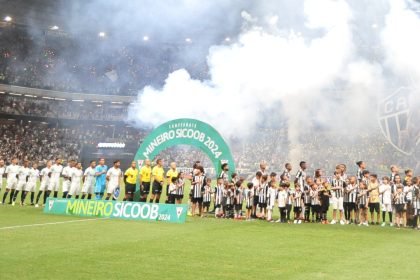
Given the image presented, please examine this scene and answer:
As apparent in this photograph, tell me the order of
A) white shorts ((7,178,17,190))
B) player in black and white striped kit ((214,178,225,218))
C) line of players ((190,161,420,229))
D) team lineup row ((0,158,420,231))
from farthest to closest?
1. white shorts ((7,178,17,190))
2. player in black and white striped kit ((214,178,225,218))
3. team lineup row ((0,158,420,231))
4. line of players ((190,161,420,229))

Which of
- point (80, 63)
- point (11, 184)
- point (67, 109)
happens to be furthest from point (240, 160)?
point (67, 109)

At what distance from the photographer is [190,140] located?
1792 centimetres

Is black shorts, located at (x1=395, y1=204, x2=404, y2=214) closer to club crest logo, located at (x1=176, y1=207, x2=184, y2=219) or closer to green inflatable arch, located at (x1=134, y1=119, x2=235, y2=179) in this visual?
green inflatable arch, located at (x1=134, y1=119, x2=235, y2=179)

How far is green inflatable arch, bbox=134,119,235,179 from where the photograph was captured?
17.6 metres

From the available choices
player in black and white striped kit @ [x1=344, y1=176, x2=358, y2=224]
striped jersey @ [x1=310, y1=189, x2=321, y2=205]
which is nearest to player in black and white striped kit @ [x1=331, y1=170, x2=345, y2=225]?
Answer: player in black and white striped kit @ [x1=344, y1=176, x2=358, y2=224]

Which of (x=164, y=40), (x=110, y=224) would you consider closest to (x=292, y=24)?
(x=110, y=224)

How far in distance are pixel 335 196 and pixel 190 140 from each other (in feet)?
19.6

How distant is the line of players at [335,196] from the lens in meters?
14.6

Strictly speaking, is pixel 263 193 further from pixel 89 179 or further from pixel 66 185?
pixel 66 185

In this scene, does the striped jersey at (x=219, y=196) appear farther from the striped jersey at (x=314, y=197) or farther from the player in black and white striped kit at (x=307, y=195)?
the striped jersey at (x=314, y=197)

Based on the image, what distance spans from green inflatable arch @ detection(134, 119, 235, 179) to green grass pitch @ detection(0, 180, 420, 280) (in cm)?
437

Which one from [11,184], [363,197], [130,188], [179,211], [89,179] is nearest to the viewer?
[179,211]

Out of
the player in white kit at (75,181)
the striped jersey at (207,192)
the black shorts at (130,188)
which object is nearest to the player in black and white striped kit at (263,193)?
the striped jersey at (207,192)

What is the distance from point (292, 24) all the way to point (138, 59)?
28.2 m
